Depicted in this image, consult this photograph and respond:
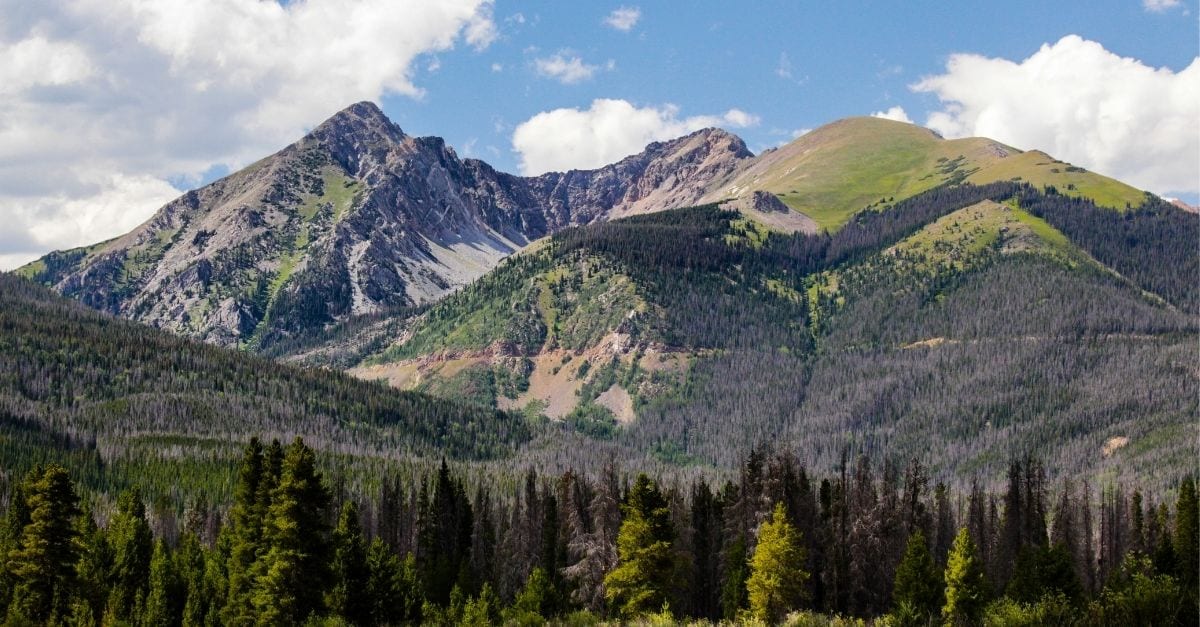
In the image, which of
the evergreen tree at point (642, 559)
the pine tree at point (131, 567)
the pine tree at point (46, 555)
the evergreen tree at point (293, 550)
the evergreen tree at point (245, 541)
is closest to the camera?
the evergreen tree at point (293, 550)

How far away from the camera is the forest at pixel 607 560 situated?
59031 millimetres

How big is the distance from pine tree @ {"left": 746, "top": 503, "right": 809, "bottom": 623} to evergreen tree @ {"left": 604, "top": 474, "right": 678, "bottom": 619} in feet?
32.6

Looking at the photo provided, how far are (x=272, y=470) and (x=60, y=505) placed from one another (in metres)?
24.3

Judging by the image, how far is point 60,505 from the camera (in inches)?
3019

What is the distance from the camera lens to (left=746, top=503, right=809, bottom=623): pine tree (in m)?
81.1

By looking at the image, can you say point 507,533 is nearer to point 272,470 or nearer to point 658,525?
point 658,525

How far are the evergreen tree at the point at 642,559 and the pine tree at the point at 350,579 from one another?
16049 mm

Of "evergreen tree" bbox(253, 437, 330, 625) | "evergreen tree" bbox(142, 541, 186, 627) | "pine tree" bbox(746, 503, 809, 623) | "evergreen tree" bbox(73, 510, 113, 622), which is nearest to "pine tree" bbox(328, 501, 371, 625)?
"evergreen tree" bbox(253, 437, 330, 625)

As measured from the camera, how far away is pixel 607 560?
3236 inches

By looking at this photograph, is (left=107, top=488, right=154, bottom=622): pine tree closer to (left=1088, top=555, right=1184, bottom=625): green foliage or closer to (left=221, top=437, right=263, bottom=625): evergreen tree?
(left=221, top=437, right=263, bottom=625): evergreen tree

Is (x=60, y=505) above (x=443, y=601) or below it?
above

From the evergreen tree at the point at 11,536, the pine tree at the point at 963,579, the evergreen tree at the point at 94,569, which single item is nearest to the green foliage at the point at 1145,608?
the pine tree at the point at 963,579

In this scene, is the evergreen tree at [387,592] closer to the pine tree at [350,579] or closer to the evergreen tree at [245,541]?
the pine tree at [350,579]

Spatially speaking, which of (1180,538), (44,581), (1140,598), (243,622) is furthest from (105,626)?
(1180,538)
